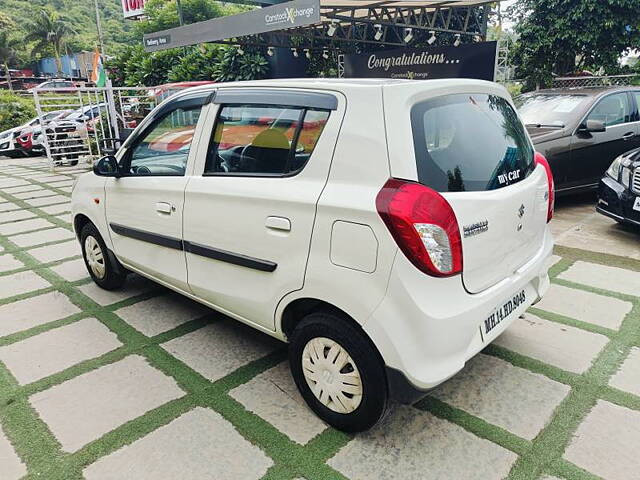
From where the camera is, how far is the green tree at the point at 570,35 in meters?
10.4

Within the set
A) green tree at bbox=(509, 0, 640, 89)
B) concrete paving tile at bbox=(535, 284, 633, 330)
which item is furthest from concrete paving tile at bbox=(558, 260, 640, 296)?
green tree at bbox=(509, 0, 640, 89)

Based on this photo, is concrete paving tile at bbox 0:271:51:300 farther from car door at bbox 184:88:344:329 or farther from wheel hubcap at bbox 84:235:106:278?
car door at bbox 184:88:344:329

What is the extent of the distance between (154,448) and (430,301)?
1.38 meters

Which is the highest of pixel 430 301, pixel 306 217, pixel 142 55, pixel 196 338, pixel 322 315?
pixel 142 55

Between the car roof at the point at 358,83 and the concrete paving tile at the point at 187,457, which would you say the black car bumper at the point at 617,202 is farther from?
the concrete paving tile at the point at 187,457

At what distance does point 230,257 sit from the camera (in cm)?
240

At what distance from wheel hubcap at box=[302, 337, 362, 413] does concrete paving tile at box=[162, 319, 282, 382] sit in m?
0.68

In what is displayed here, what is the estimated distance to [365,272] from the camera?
184 cm

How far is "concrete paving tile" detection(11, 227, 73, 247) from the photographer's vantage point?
516 cm

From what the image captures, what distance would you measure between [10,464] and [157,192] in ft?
5.02

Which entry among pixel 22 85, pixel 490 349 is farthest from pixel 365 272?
pixel 22 85

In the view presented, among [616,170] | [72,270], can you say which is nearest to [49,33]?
[72,270]

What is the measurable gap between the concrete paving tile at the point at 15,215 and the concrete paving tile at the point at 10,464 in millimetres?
4969

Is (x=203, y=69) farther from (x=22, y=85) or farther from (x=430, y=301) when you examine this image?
(x=22, y=85)
